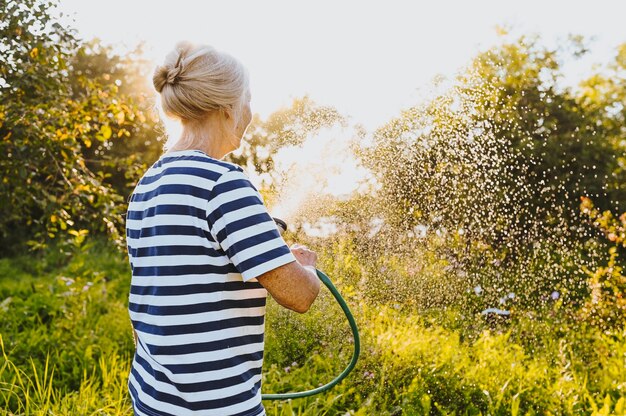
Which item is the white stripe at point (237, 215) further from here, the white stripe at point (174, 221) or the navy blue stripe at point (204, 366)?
the navy blue stripe at point (204, 366)

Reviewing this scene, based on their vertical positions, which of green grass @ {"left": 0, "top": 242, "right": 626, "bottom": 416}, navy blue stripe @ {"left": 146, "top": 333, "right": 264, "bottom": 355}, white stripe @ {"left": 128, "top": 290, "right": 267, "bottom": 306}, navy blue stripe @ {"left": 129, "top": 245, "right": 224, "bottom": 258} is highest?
navy blue stripe @ {"left": 129, "top": 245, "right": 224, "bottom": 258}

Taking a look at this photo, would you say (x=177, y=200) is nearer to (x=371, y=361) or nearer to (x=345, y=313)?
(x=345, y=313)

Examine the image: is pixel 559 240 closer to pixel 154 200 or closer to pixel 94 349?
pixel 94 349

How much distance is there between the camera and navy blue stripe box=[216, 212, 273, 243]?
1299mm

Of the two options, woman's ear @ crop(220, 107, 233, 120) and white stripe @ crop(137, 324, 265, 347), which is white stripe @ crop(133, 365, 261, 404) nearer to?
white stripe @ crop(137, 324, 265, 347)

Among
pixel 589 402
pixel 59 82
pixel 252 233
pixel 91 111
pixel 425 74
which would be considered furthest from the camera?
pixel 425 74

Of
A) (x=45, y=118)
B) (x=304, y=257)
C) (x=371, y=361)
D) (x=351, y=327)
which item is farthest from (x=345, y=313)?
(x=45, y=118)

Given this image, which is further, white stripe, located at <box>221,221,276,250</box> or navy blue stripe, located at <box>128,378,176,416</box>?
navy blue stripe, located at <box>128,378,176,416</box>

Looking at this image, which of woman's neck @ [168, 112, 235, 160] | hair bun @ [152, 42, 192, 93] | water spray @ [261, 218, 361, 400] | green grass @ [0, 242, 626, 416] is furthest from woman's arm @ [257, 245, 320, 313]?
green grass @ [0, 242, 626, 416]

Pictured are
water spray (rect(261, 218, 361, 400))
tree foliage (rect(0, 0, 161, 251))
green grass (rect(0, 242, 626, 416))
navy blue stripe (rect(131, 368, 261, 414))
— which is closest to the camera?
navy blue stripe (rect(131, 368, 261, 414))

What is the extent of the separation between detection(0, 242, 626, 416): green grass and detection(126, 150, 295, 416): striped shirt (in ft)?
4.46

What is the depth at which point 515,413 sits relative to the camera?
9.09 ft

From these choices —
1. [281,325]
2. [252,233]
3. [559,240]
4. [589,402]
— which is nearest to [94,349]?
[281,325]

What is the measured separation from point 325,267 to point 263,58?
1.13 meters
